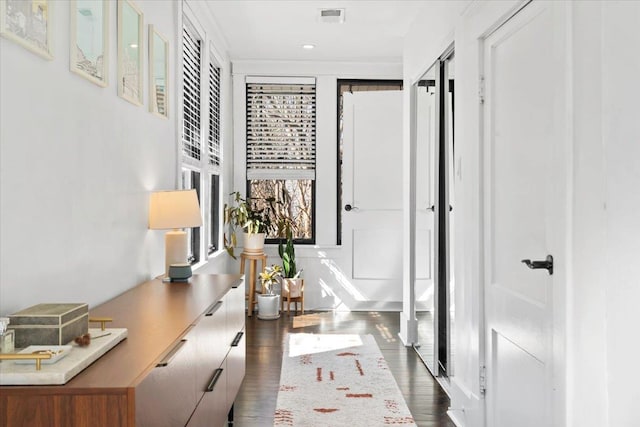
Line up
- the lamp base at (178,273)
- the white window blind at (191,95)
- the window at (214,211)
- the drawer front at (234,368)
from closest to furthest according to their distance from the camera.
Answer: the drawer front at (234,368) < the lamp base at (178,273) < the white window blind at (191,95) < the window at (214,211)

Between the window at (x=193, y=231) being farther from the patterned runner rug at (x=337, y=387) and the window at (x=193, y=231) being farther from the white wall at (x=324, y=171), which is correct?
the white wall at (x=324, y=171)

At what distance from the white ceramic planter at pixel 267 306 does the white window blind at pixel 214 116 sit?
1.35 meters

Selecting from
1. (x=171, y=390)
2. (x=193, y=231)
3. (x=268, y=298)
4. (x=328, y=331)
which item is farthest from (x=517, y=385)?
(x=268, y=298)

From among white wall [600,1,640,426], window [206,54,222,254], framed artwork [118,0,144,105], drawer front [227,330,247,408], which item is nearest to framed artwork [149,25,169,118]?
framed artwork [118,0,144,105]

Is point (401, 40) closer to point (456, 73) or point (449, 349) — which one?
point (456, 73)

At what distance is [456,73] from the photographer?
3.13 metres

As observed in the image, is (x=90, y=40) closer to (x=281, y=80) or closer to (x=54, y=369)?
(x=54, y=369)

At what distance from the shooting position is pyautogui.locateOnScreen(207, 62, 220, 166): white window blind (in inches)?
195

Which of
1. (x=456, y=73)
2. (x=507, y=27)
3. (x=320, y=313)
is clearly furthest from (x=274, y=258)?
(x=507, y=27)

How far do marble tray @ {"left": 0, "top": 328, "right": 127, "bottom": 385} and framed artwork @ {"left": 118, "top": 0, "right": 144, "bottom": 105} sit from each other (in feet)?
4.62

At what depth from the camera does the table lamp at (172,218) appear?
2865 millimetres

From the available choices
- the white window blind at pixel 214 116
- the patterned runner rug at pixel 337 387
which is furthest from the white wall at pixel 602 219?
the white window blind at pixel 214 116

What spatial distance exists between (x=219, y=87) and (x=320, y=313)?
244cm

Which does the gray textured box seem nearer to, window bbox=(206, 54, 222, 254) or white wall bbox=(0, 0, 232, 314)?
white wall bbox=(0, 0, 232, 314)
